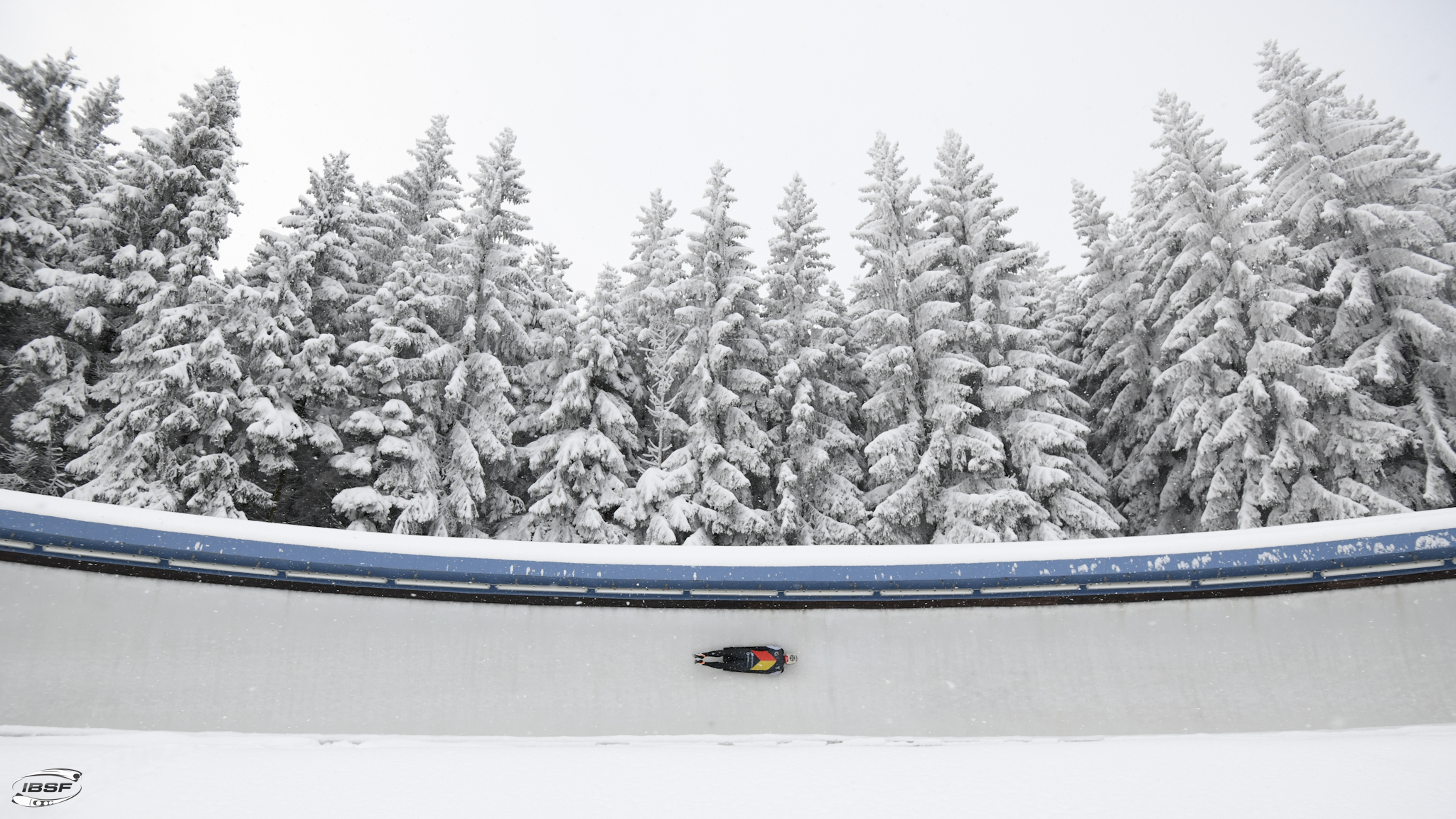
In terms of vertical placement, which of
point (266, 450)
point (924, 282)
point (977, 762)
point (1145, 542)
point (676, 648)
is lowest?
point (977, 762)

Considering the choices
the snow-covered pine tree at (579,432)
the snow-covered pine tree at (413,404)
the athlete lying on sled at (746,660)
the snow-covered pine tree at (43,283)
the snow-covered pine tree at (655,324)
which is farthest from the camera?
the snow-covered pine tree at (655,324)

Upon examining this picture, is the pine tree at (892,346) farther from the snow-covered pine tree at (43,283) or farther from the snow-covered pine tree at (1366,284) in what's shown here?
the snow-covered pine tree at (43,283)

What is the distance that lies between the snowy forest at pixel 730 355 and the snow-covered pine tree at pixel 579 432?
9 centimetres

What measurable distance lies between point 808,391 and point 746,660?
9.34 meters

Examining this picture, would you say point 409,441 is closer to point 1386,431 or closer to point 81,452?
point 81,452

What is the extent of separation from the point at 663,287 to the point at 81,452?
44.7 feet

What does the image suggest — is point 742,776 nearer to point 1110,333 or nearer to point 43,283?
point 1110,333

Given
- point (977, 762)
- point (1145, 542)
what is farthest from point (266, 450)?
point (1145, 542)

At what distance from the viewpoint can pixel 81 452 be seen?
618 inches

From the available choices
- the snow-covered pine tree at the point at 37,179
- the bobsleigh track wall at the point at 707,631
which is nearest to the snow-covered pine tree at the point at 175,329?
the snow-covered pine tree at the point at 37,179

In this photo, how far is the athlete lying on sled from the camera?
806 centimetres

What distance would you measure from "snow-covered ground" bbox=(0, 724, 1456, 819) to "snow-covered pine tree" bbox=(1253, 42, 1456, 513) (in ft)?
30.0

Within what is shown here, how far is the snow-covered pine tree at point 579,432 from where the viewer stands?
1616 centimetres

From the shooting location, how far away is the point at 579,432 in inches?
659
